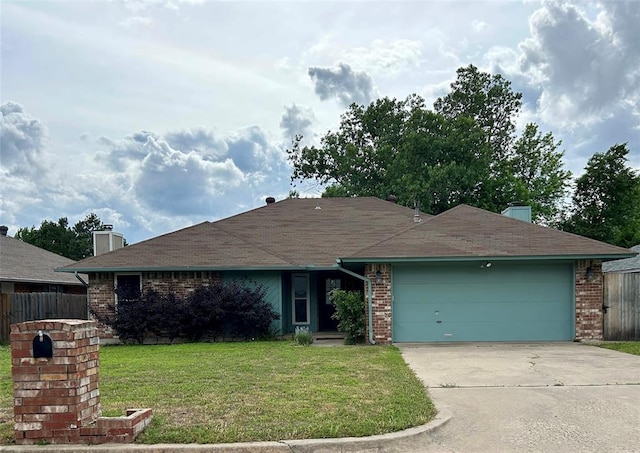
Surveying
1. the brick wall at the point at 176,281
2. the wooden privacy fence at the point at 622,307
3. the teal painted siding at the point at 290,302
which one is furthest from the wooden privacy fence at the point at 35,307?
the wooden privacy fence at the point at 622,307

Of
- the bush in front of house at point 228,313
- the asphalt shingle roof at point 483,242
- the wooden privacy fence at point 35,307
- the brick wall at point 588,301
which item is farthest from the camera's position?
the wooden privacy fence at point 35,307

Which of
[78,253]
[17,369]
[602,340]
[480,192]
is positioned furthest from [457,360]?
[78,253]

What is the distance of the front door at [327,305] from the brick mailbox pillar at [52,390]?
11.0m

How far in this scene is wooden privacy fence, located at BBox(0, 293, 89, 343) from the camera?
14.4 metres

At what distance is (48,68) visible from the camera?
1311cm

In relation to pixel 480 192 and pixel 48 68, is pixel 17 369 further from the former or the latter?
pixel 480 192

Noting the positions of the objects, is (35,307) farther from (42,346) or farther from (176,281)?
(42,346)

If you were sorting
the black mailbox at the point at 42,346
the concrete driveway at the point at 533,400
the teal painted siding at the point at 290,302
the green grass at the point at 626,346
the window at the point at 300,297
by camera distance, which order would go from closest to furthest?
the black mailbox at the point at 42,346 → the concrete driveway at the point at 533,400 → the green grass at the point at 626,346 → the teal painted siding at the point at 290,302 → the window at the point at 300,297

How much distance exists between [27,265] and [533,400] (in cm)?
1829

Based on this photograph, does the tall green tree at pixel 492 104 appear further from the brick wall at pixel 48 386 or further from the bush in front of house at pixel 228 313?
the brick wall at pixel 48 386

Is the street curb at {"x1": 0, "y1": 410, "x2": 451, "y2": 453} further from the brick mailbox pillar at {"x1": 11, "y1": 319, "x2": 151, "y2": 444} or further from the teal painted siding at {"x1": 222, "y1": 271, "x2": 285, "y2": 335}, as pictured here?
the teal painted siding at {"x1": 222, "y1": 271, "x2": 285, "y2": 335}

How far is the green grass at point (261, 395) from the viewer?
4.86 meters

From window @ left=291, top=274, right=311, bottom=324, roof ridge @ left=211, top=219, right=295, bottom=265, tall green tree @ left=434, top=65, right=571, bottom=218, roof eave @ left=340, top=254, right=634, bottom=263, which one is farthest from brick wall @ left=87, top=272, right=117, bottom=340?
tall green tree @ left=434, top=65, right=571, bottom=218

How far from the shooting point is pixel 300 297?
15.3 metres
